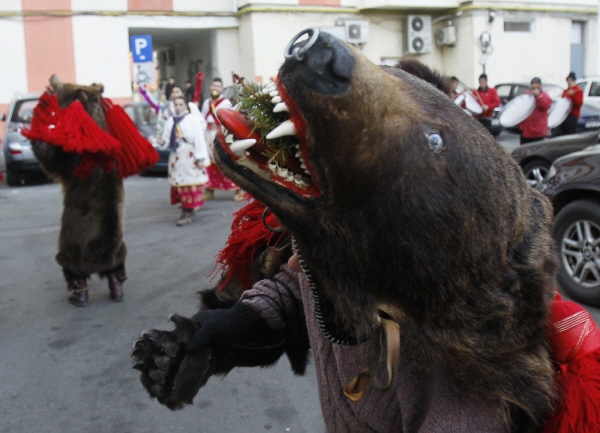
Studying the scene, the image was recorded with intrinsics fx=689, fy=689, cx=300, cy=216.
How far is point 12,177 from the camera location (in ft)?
43.7

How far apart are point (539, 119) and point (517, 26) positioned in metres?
13.1

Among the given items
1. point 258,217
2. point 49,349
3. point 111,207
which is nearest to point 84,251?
point 111,207

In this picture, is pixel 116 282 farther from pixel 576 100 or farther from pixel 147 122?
pixel 576 100

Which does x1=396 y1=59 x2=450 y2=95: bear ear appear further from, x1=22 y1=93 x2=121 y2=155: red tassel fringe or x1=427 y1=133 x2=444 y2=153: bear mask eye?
x1=22 y1=93 x2=121 y2=155: red tassel fringe

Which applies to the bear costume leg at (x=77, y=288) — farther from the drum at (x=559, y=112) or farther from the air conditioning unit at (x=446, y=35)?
the air conditioning unit at (x=446, y=35)

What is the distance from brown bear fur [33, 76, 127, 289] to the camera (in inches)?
221

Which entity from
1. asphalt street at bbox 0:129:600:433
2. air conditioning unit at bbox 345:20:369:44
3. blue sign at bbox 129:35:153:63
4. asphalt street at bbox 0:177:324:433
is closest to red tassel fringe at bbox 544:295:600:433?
asphalt street at bbox 0:129:600:433

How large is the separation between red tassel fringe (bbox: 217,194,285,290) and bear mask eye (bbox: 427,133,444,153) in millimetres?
631

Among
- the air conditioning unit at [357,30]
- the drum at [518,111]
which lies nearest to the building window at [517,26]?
the air conditioning unit at [357,30]

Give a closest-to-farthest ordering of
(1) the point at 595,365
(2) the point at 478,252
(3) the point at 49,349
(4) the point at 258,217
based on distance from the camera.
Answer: (2) the point at 478,252
(1) the point at 595,365
(4) the point at 258,217
(3) the point at 49,349

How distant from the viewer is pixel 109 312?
18.4 feet

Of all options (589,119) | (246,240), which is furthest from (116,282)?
(589,119)

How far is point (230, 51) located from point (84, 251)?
16752 mm

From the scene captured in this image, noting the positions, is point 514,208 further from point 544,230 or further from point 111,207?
point 111,207
